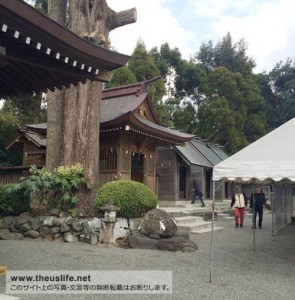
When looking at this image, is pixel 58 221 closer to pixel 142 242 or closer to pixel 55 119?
pixel 142 242

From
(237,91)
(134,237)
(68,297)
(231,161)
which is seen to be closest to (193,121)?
(237,91)

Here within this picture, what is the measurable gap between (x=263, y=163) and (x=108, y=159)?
31.5 feet

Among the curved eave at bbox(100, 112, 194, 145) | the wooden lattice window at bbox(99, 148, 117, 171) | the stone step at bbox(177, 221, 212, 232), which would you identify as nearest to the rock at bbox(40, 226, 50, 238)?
the stone step at bbox(177, 221, 212, 232)

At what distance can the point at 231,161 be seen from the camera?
662 cm

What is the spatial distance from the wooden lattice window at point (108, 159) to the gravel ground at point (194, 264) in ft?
18.8

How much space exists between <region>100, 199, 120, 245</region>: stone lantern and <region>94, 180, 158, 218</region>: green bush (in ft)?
1.39

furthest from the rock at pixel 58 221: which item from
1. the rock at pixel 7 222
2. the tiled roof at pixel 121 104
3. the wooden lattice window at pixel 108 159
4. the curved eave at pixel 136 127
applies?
the tiled roof at pixel 121 104

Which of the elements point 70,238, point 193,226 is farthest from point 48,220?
point 193,226

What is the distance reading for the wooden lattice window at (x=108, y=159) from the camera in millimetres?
14995

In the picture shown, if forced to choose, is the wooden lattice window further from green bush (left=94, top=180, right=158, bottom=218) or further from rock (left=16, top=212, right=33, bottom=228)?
rock (left=16, top=212, right=33, bottom=228)

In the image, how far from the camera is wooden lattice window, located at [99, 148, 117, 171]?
14995mm

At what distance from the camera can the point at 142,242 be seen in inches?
360

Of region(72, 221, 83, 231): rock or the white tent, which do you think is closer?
the white tent

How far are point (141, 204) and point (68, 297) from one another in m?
5.40
